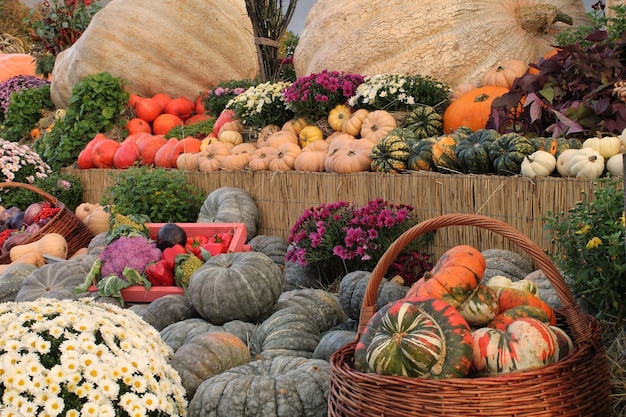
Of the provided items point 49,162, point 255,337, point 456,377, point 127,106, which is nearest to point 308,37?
point 127,106

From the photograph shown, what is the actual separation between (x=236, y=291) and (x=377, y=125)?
2.51m

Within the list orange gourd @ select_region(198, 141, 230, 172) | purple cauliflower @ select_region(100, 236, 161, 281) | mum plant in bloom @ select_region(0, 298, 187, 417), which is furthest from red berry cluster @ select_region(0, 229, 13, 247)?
mum plant in bloom @ select_region(0, 298, 187, 417)

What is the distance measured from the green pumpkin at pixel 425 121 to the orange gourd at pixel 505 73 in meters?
0.62

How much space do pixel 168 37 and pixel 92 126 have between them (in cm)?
192

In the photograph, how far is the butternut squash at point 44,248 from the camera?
568 centimetres

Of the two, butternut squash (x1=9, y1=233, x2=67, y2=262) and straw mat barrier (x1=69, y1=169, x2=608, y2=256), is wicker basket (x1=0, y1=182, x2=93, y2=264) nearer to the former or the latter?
butternut squash (x1=9, y1=233, x2=67, y2=262)

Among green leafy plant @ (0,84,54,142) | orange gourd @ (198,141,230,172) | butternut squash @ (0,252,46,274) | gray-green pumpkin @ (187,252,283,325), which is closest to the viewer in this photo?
gray-green pumpkin @ (187,252,283,325)

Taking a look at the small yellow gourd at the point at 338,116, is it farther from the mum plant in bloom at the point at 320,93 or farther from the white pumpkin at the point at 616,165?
the white pumpkin at the point at 616,165

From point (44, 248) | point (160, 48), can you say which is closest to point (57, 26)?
point (160, 48)

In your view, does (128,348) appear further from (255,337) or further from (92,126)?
(92,126)

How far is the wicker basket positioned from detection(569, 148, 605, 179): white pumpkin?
13.6 feet

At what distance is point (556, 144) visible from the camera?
430 cm

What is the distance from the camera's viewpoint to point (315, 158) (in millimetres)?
5594

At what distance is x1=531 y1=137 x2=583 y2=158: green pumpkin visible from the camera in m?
4.28
